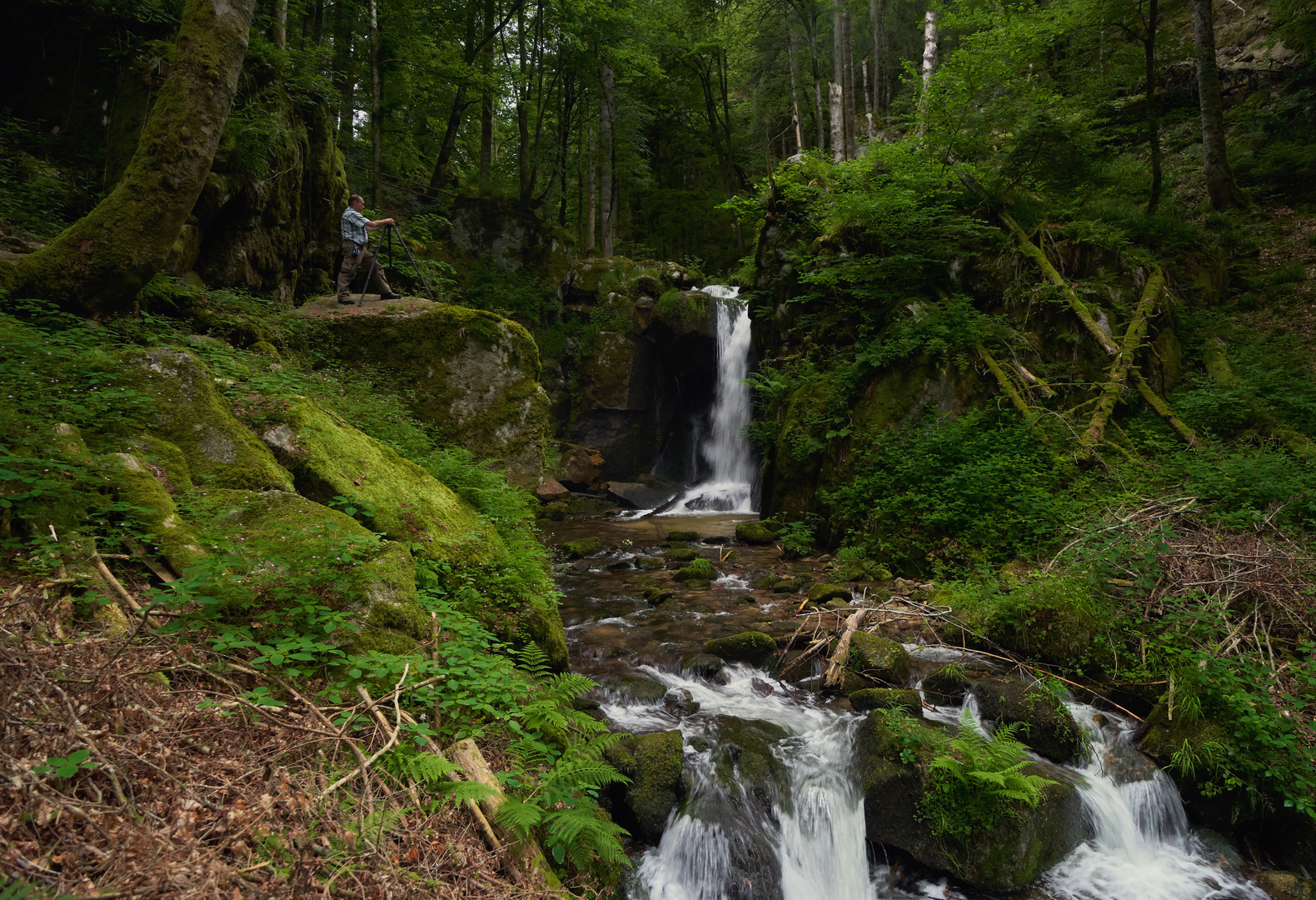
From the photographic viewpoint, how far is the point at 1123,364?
8.76 metres

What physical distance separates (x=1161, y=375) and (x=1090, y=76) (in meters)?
8.71

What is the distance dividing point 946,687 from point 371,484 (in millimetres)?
5443

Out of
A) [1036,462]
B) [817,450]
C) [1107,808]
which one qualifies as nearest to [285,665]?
[1107,808]

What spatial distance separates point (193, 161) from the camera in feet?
19.8

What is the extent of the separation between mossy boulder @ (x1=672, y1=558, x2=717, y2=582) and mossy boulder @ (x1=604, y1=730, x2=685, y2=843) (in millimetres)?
4921

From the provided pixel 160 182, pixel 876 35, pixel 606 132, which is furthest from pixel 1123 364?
pixel 876 35

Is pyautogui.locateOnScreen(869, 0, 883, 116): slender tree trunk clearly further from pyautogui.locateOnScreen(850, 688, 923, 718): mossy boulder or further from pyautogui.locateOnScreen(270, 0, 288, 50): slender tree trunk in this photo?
pyautogui.locateOnScreen(850, 688, 923, 718): mossy boulder

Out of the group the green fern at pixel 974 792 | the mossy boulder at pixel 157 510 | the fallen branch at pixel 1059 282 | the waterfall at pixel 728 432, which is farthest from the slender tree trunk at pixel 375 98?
the green fern at pixel 974 792

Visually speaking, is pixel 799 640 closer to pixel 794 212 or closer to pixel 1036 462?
pixel 1036 462

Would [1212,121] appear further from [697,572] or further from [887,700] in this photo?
[887,700]

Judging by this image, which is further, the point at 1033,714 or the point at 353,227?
the point at 353,227

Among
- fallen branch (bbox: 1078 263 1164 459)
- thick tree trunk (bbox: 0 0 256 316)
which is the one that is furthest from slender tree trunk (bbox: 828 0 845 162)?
thick tree trunk (bbox: 0 0 256 316)

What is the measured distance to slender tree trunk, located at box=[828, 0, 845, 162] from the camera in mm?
17609

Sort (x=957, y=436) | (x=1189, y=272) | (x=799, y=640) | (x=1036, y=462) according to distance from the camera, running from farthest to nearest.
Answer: (x=1189, y=272) < (x=957, y=436) < (x=1036, y=462) < (x=799, y=640)
